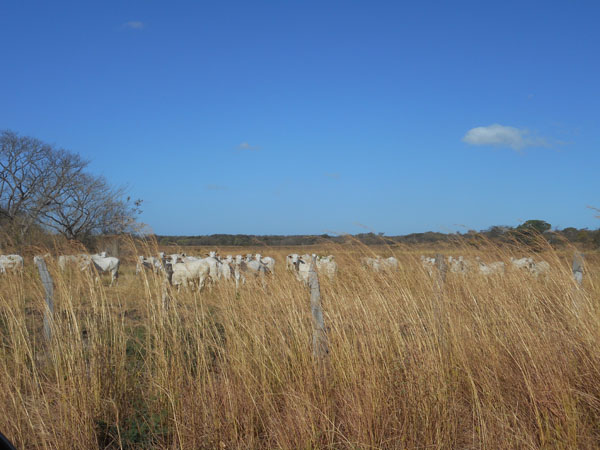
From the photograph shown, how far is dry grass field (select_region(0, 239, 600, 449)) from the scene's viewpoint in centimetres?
341

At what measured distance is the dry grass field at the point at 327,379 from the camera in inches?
134

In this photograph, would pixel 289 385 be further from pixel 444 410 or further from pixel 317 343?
pixel 444 410

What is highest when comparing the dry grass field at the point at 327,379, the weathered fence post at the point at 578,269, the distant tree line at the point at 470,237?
the distant tree line at the point at 470,237

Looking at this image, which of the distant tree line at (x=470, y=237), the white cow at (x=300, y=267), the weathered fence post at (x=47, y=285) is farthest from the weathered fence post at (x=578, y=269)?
the weathered fence post at (x=47, y=285)

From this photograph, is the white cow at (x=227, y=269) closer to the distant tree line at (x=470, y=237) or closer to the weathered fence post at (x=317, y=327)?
the distant tree line at (x=470, y=237)

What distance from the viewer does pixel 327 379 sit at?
3.91 metres

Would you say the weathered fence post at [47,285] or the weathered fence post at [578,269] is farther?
the weathered fence post at [578,269]

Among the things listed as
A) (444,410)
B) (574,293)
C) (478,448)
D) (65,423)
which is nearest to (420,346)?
(444,410)

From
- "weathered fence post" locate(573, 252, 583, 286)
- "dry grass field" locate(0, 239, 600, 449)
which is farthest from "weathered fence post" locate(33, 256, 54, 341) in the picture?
"weathered fence post" locate(573, 252, 583, 286)

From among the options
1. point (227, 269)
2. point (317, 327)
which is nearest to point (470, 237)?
point (317, 327)

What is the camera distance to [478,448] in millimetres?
3324

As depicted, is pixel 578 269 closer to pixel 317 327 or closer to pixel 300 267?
pixel 317 327

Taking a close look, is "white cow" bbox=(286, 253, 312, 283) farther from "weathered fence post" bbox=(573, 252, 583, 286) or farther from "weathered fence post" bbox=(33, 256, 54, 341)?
"weathered fence post" bbox=(573, 252, 583, 286)

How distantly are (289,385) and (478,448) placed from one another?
1.59 m
